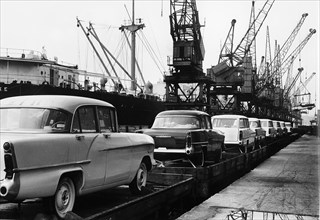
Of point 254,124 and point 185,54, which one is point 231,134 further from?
point 185,54

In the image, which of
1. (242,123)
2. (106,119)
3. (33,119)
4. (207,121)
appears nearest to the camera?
(33,119)

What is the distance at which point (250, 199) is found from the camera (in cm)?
830

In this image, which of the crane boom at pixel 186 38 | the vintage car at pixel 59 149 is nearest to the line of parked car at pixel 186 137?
the vintage car at pixel 59 149

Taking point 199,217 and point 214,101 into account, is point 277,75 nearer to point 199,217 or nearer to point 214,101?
point 214,101

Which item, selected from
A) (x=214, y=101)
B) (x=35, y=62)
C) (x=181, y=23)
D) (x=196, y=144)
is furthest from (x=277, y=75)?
(x=196, y=144)

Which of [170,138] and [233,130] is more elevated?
[233,130]

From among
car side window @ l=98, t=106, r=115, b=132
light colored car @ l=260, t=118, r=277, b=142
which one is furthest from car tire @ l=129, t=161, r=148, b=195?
light colored car @ l=260, t=118, r=277, b=142

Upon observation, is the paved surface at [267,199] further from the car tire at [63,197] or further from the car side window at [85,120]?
the car side window at [85,120]

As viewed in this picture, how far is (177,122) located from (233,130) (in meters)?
6.15

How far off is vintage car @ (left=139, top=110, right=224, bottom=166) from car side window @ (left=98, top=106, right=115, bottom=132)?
3.91 m

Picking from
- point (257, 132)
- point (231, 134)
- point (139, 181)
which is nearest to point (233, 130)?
point (231, 134)

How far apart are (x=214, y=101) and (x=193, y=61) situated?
17.5m

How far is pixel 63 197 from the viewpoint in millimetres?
5238

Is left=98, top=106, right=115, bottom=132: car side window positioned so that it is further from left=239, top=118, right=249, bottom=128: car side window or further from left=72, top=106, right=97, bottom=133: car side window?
left=239, top=118, right=249, bottom=128: car side window
